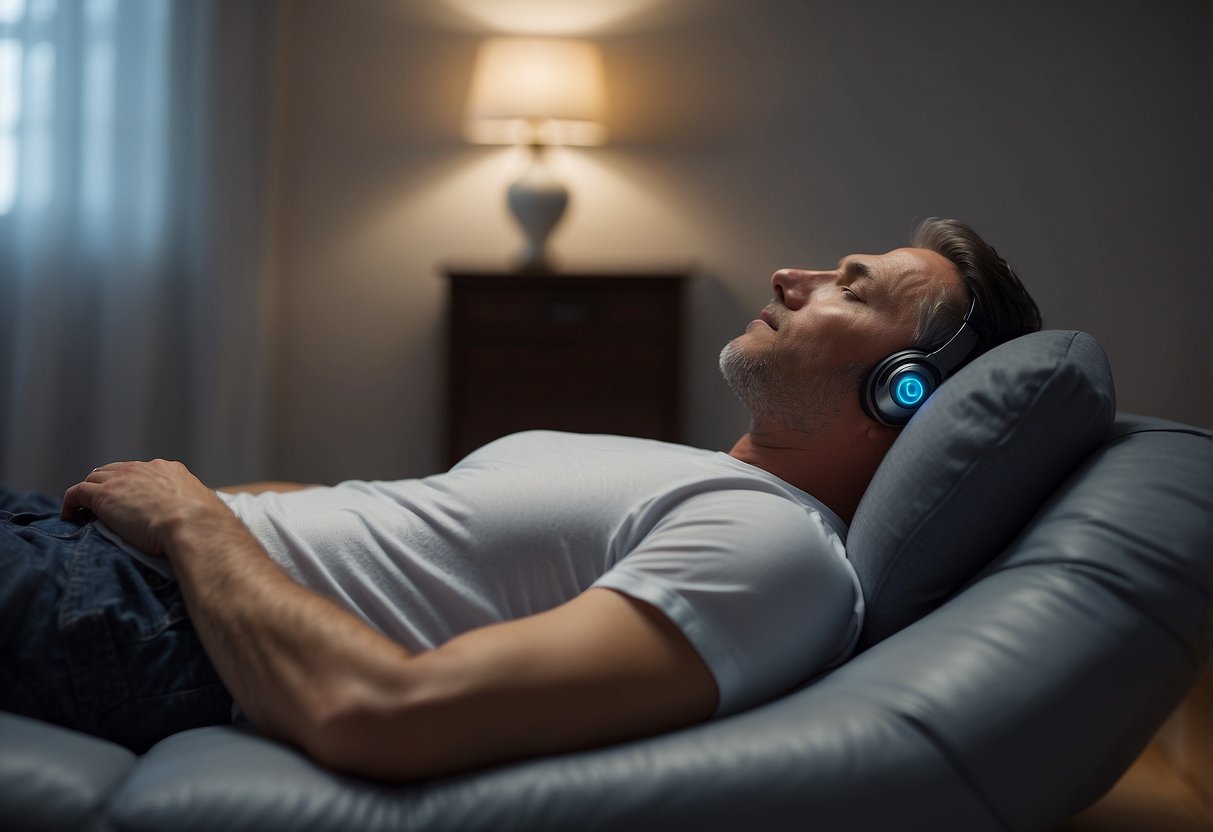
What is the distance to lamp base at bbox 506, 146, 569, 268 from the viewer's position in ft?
9.79

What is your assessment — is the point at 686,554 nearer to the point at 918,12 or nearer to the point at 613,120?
the point at 613,120

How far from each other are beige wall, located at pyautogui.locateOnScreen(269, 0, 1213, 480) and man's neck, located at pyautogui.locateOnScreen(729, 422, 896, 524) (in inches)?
73.9

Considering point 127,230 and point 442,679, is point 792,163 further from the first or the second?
point 442,679

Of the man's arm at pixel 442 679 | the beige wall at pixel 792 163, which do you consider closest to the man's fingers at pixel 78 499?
the man's arm at pixel 442 679

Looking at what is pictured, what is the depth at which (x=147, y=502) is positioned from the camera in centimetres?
106

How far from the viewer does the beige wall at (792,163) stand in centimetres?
318

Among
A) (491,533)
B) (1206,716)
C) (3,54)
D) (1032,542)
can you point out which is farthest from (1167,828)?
(3,54)

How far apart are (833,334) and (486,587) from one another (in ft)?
1.94

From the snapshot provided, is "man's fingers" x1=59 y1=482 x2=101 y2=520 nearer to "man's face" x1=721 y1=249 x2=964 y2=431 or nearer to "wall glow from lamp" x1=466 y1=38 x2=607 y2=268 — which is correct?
"man's face" x1=721 y1=249 x2=964 y2=431

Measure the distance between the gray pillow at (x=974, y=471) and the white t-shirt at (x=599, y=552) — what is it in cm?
5

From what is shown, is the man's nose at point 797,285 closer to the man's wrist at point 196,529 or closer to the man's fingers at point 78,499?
the man's wrist at point 196,529

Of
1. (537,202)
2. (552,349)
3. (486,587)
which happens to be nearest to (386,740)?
(486,587)

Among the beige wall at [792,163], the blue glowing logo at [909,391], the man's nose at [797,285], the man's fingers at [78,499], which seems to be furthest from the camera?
the beige wall at [792,163]

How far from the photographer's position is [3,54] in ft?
9.34
